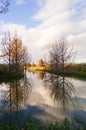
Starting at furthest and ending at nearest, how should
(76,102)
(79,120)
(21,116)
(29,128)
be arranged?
(76,102) → (21,116) → (79,120) → (29,128)

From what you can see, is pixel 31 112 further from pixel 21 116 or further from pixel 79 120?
pixel 79 120

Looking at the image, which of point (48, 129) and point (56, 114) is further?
point (56, 114)

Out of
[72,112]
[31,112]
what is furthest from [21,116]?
[72,112]

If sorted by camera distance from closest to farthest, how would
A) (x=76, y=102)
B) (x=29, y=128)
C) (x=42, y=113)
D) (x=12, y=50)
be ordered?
(x=29, y=128) → (x=42, y=113) → (x=76, y=102) → (x=12, y=50)

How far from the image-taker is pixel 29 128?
6.95 m

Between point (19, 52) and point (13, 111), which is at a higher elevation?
point (19, 52)

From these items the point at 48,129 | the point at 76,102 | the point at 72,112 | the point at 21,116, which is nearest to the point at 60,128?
the point at 48,129

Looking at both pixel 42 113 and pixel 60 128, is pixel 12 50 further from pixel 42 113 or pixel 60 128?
pixel 60 128

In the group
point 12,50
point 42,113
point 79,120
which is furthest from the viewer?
point 12,50

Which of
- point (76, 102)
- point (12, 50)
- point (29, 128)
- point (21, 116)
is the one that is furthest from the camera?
point (12, 50)

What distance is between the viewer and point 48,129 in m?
7.23

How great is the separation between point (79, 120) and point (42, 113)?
2400 millimetres

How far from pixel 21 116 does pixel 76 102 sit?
507 cm

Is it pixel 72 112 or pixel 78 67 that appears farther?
pixel 78 67
